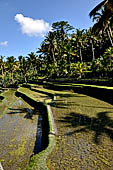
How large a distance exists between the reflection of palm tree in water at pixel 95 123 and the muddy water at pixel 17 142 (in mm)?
2245

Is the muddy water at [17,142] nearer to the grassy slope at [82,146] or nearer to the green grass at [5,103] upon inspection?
the grassy slope at [82,146]

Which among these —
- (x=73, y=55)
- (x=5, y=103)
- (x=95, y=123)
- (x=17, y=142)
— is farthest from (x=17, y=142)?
(x=73, y=55)

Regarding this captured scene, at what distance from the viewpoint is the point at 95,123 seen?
862 centimetres

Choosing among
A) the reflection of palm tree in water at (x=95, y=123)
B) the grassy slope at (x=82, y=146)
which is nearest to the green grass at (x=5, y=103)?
the reflection of palm tree in water at (x=95, y=123)

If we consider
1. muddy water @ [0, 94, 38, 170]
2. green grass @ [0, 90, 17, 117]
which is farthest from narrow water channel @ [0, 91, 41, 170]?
green grass @ [0, 90, 17, 117]

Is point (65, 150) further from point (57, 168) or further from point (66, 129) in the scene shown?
point (66, 129)

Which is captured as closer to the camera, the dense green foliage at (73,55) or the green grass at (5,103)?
the green grass at (5,103)

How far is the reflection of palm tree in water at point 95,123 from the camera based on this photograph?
7359 millimetres

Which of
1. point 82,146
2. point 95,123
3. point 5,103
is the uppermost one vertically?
point 95,123

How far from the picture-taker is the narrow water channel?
665 centimetres

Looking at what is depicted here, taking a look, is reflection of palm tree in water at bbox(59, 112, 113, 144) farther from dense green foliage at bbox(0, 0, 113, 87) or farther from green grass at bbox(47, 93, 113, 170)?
dense green foliage at bbox(0, 0, 113, 87)

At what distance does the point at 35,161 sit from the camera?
219 inches

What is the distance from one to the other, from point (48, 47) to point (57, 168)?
135 feet

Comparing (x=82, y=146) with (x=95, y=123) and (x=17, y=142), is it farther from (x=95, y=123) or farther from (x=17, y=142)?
(x=17, y=142)
